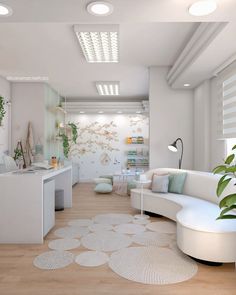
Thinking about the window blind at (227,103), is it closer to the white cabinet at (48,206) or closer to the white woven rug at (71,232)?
the white woven rug at (71,232)

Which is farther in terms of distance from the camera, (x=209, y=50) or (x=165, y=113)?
(x=165, y=113)

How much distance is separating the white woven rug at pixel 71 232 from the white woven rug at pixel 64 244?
15 cm

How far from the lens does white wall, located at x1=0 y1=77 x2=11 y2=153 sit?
5984 mm

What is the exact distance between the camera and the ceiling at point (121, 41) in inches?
80.5

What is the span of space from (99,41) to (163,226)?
2.90 metres

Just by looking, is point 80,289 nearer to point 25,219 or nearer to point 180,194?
point 25,219

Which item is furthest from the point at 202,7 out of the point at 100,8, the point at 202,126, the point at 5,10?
the point at 202,126

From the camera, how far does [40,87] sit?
652 centimetres

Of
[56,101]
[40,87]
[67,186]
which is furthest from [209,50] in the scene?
[56,101]

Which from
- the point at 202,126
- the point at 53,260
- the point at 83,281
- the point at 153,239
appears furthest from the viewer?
the point at 202,126

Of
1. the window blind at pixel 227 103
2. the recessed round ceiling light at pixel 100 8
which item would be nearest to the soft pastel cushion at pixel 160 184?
the window blind at pixel 227 103

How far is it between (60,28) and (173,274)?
10.9 feet

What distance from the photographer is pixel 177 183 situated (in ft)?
13.9

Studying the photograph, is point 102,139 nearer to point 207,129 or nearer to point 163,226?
point 207,129
